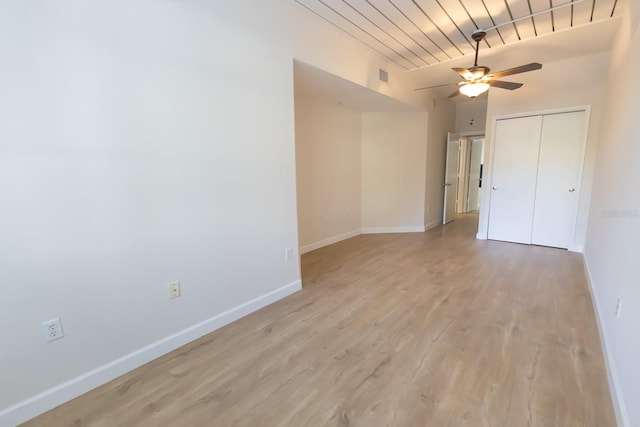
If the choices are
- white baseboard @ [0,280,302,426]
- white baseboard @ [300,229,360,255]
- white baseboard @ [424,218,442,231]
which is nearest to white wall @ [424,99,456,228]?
Result: white baseboard @ [424,218,442,231]

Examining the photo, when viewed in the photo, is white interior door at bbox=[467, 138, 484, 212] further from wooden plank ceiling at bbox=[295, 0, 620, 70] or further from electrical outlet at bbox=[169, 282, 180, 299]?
electrical outlet at bbox=[169, 282, 180, 299]

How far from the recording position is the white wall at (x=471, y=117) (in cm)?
636

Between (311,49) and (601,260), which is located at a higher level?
(311,49)

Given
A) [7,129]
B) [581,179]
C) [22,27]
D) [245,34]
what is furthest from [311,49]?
[581,179]

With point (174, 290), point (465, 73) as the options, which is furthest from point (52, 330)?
point (465, 73)

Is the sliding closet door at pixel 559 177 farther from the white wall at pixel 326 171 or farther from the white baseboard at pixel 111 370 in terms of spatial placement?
the white baseboard at pixel 111 370

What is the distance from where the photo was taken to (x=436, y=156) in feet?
19.1

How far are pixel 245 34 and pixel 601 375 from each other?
3.32 metres

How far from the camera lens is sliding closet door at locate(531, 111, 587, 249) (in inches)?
157

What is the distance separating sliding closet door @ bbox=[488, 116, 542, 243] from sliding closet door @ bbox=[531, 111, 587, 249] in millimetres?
100

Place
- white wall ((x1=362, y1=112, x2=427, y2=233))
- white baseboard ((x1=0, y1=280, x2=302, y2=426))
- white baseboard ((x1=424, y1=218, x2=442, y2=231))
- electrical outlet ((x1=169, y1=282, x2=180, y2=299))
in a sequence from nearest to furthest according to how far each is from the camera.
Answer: white baseboard ((x1=0, y1=280, x2=302, y2=426)) → electrical outlet ((x1=169, y1=282, x2=180, y2=299)) → white wall ((x1=362, y1=112, x2=427, y2=233)) → white baseboard ((x1=424, y1=218, x2=442, y2=231))

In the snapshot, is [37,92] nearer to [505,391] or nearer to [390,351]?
[390,351]

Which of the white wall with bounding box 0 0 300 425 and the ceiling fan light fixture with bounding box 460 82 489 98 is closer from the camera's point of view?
the white wall with bounding box 0 0 300 425

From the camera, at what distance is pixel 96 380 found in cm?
166
